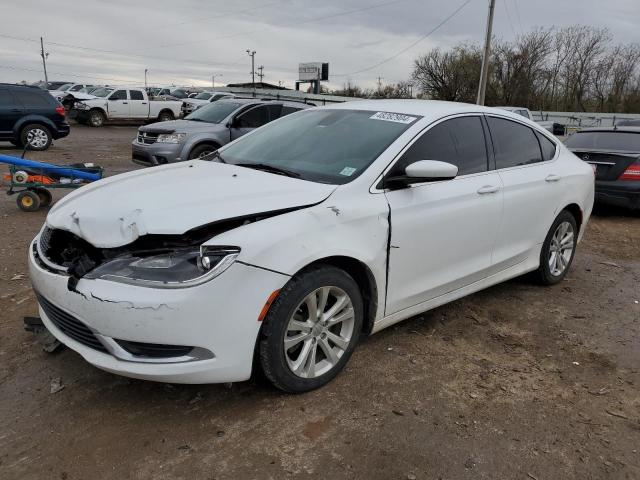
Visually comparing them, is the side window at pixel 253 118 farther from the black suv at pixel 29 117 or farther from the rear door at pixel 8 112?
the rear door at pixel 8 112

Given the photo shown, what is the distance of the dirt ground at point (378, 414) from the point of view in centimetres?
251

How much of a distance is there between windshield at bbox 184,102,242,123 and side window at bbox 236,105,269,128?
297mm

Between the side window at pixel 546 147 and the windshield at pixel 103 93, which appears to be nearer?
the side window at pixel 546 147

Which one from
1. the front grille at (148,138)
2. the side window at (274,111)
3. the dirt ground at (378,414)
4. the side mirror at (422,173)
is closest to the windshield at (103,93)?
the front grille at (148,138)

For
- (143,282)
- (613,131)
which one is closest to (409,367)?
(143,282)

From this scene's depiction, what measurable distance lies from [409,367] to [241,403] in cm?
113

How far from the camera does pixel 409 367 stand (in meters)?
3.45

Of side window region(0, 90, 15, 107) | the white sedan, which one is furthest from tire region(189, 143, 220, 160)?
side window region(0, 90, 15, 107)

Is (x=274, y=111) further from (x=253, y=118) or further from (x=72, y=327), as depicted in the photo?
(x=72, y=327)

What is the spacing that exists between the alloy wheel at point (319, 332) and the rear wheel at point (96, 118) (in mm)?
25392

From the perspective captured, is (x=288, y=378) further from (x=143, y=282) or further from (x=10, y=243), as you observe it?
(x=10, y=243)

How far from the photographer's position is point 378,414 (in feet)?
9.57

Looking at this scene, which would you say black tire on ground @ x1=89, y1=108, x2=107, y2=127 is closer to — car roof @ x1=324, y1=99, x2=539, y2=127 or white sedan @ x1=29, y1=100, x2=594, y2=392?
white sedan @ x1=29, y1=100, x2=594, y2=392

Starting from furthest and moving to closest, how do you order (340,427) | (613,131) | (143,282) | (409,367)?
(613,131) → (409,367) → (340,427) → (143,282)
